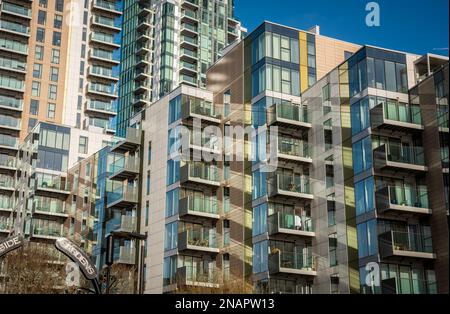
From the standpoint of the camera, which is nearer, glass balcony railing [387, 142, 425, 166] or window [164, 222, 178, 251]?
glass balcony railing [387, 142, 425, 166]

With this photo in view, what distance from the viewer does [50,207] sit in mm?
99438

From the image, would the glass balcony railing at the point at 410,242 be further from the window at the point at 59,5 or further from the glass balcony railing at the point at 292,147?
the window at the point at 59,5

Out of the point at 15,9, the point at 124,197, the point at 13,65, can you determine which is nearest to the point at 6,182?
the point at 13,65

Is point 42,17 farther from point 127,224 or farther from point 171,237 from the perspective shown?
point 171,237

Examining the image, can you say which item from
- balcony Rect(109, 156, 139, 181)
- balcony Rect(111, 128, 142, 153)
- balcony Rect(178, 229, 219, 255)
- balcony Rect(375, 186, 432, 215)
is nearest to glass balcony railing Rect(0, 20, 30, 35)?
balcony Rect(111, 128, 142, 153)

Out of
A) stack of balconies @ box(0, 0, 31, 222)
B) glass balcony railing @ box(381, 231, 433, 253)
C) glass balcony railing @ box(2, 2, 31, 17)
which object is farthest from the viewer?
glass balcony railing @ box(2, 2, 31, 17)

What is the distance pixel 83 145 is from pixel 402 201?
69514 mm

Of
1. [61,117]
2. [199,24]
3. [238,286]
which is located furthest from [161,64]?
[238,286]

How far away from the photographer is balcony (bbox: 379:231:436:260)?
5072 centimetres

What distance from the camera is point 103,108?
129500 millimetres

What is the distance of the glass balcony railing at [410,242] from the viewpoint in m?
51.2

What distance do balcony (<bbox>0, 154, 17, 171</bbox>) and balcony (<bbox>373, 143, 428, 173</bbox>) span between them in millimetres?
71817

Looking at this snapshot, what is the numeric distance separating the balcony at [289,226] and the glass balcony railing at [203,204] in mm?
9219

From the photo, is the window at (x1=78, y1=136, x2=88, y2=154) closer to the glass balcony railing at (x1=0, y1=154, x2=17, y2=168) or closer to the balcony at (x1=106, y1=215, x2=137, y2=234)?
the glass balcony railing at (x1=0, y1=154, x2=17, y2=168)
